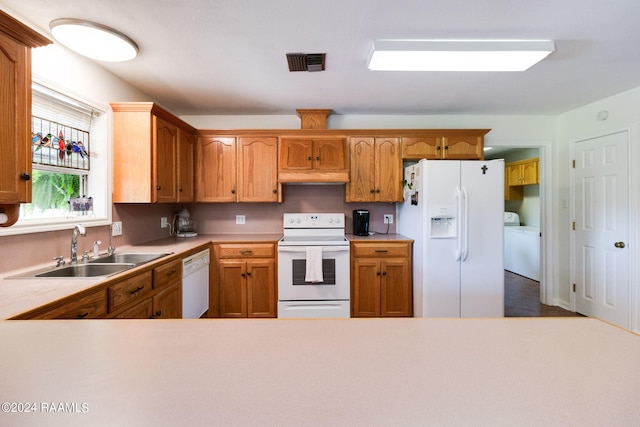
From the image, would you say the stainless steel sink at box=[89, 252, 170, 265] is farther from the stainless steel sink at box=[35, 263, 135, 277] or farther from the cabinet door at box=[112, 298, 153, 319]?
the cabinet door at box=[112, 298, 153, 319]

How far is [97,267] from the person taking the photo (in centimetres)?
188

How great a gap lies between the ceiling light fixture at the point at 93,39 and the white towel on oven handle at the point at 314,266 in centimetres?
209

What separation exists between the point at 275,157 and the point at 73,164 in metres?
1.71

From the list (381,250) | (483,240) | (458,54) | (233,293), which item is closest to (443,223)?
(483,240)

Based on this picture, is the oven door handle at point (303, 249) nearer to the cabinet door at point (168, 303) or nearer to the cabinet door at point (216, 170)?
Result: the cabinet door at point (216, 170)

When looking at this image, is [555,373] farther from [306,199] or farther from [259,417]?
[306,199]

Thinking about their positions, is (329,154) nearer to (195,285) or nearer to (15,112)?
(195,285)

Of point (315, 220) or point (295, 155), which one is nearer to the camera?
point (295, 155)

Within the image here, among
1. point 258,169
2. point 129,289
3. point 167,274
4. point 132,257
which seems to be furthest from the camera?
point 258,169

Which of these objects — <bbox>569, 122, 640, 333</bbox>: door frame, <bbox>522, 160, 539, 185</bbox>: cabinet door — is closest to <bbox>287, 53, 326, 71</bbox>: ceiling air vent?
<bbox>569, 122, 640, 333</bbox>: door frame

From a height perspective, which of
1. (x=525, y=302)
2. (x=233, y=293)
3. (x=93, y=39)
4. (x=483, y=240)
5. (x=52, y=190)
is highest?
(x=93, y=39)

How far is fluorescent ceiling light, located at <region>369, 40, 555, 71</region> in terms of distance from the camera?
189 cm

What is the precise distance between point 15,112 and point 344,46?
5.94 ft

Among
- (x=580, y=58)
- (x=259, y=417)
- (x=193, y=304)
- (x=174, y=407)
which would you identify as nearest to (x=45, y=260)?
(x=193, y=304)
